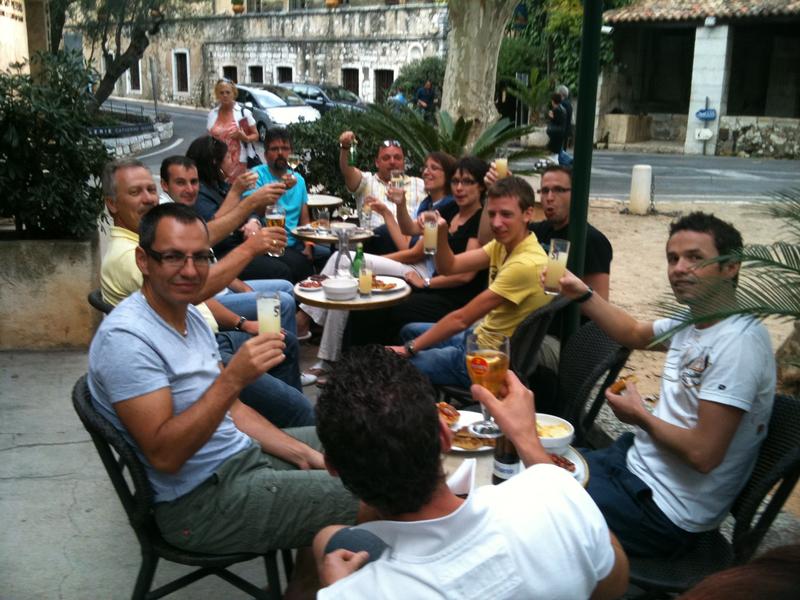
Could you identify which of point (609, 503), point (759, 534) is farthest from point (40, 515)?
point (759, 534)

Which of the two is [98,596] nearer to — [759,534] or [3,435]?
[3,435]

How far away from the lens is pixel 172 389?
2367 mm

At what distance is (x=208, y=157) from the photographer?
561 centimetres

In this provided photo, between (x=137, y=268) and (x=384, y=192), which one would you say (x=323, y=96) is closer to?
(x=384, y=192)

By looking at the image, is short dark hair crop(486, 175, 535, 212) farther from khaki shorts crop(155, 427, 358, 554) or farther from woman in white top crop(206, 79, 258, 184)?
woman in white top crop(206, 79, 258, 184)

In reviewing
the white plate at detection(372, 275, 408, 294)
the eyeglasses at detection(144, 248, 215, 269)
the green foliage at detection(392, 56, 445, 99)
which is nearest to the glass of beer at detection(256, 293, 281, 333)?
the eyeglasses at detection(144, 248, 215, 269)

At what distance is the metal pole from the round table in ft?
3.54

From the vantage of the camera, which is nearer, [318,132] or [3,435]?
[3,435]

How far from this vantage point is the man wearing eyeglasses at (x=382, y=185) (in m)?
6.04

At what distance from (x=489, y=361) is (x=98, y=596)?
180 centimetres

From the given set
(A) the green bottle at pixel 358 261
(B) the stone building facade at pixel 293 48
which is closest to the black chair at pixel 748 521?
(A) the green bottle at pixel 358 261

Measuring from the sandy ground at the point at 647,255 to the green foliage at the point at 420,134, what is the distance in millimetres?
1835

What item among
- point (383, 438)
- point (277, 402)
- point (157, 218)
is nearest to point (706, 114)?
point (277, 402)

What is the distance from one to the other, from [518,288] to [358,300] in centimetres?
110
